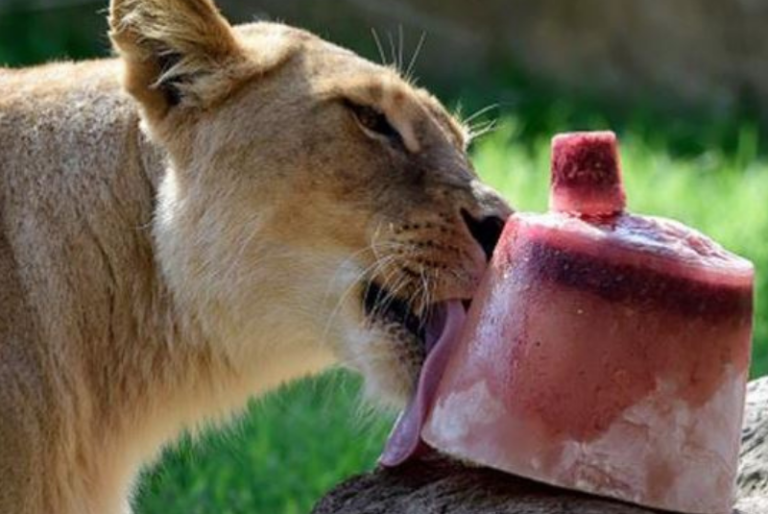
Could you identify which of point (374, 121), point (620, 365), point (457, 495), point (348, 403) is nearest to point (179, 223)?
point (374, 121)

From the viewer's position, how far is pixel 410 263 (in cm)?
325

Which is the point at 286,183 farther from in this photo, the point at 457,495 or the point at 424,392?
the point at 457,495

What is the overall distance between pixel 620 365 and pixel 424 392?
448 mm

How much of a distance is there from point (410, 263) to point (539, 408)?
1.87ft

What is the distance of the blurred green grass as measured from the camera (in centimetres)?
547

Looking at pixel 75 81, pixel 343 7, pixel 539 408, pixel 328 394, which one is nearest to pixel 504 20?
pixel 343 7

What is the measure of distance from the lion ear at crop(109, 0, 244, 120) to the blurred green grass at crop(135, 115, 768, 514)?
0.61 metres

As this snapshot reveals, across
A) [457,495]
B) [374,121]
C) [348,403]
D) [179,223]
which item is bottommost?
[348,403]

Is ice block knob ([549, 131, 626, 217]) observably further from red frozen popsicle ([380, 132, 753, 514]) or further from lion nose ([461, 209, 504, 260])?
lion nose ([461, 209, 504, 260])

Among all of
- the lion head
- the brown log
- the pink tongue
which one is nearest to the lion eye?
the lion head

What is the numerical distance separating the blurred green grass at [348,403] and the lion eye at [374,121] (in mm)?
449

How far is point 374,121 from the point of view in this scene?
348 cm

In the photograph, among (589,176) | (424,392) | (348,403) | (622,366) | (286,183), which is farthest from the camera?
(348,403)

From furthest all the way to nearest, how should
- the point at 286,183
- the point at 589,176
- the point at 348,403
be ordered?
the point at 348,403 < the point at 286,183 < the point at 589,176
